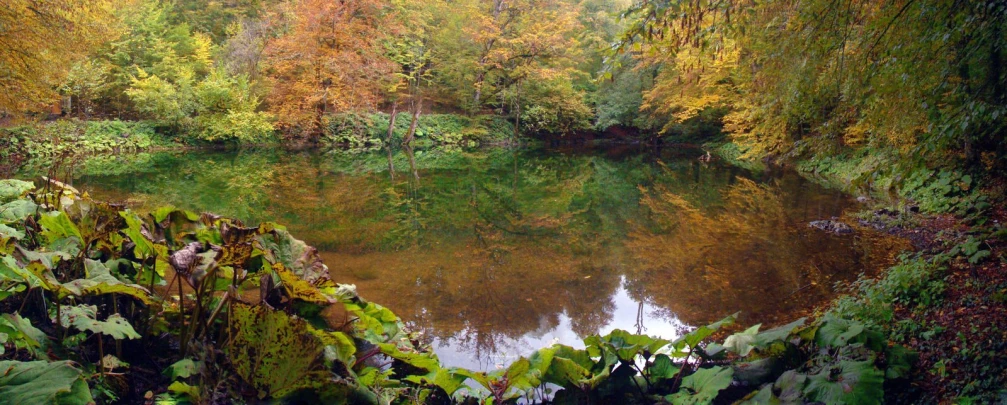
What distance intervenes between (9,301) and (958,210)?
921cm

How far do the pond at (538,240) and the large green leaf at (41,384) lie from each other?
236 centimetres

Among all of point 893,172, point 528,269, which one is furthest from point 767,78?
point 528,269

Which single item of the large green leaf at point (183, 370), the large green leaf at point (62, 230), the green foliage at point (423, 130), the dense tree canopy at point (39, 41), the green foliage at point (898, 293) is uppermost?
the green foliage at point (423, 130)

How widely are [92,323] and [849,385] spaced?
320 cm

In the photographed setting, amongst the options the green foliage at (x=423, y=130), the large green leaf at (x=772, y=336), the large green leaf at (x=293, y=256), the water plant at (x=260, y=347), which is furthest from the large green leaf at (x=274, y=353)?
the green foliage at (x=423, y=130)

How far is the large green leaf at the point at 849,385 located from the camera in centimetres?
241

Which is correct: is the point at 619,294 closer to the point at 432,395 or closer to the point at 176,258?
the point at 432,395

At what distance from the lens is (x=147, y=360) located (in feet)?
9.39

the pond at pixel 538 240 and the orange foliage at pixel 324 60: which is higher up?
the orange foliage at pixel 324 60

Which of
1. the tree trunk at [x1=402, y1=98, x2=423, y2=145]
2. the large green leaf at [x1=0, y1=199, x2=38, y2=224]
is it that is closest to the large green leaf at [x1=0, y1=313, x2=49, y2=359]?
the large green leaf at [x1=0, y1=199, x2=38, y2=224]

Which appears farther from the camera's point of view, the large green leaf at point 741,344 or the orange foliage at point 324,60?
the orange foliage at point 324,60

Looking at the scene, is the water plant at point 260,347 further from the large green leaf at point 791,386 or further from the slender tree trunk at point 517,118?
the slender tree trunk at point 517,118

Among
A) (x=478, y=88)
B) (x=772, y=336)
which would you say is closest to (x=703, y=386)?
(x=772, y=336)

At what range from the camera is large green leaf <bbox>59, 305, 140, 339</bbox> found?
228 cm
